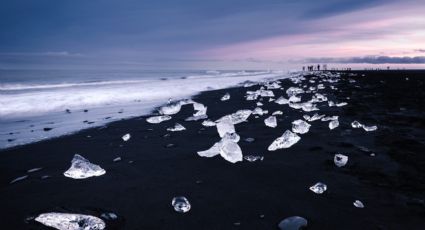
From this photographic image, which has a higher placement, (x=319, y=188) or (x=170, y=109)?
(x=170, y=109)

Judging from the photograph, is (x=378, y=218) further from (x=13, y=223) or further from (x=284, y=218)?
(x=13, y=223)

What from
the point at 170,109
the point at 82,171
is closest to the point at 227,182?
the point at 82,171

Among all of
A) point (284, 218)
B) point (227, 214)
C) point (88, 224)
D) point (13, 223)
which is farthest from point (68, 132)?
point (284, 218)

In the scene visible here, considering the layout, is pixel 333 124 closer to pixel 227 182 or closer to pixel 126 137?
pixel 227 182

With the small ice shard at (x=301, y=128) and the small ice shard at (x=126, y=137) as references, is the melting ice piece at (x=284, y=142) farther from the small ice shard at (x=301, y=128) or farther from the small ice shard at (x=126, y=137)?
the small ice shard at (x=126, y=137)

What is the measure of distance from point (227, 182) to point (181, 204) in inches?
26.6

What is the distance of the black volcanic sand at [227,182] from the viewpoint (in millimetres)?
2258

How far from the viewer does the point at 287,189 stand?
2.77 m

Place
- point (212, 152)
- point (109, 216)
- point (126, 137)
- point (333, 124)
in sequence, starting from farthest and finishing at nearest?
1. point (333, 124)
2. point (126, 137)
3. point (212, 152)
4. point (109, 216)

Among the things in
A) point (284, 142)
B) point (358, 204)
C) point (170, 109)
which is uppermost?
point (170, 109)

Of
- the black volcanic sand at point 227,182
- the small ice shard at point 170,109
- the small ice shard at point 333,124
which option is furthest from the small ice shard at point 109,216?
the small ice shard at point 170,109

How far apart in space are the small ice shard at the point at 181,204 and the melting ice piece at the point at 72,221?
0.57 meters

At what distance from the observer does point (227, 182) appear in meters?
2.94

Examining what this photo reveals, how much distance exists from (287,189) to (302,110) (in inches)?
193
